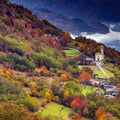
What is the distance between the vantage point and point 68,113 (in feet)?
96.2

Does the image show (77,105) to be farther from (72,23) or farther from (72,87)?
(72,23)

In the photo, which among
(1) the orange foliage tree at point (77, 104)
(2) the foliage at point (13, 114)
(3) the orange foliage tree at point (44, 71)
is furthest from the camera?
(3) the orange foliage tree at point (44, 71)

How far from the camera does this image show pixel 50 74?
3784cm

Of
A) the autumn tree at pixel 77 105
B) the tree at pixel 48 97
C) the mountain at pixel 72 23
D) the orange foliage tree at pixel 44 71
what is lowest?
the autumn tree at pixel 77 105

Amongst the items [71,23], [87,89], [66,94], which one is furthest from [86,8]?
[66,94]

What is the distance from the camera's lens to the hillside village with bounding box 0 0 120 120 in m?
28.5

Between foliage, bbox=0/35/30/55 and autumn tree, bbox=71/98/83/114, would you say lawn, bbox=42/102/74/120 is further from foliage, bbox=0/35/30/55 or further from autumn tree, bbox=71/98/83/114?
foliage, bbox=0/35/30/55

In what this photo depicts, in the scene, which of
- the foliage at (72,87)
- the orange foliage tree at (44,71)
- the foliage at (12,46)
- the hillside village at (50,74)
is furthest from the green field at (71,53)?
the foliage at (72,87)

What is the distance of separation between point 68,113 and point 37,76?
7.59m

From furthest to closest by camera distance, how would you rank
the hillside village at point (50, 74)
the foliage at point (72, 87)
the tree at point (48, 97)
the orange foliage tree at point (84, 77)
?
the orange foliage tree at point (84, 77) < the foliage at point (72, 87) < the tree at point (48, 97) < the hillside village at point (50, 74)

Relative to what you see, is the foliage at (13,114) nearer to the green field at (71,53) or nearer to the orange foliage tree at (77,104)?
the orange foliage tree at (77,104)

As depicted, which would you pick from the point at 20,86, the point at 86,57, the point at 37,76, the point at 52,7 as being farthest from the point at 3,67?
the point at 52,7

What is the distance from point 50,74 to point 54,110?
849cm

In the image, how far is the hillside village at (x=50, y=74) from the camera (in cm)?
2851
